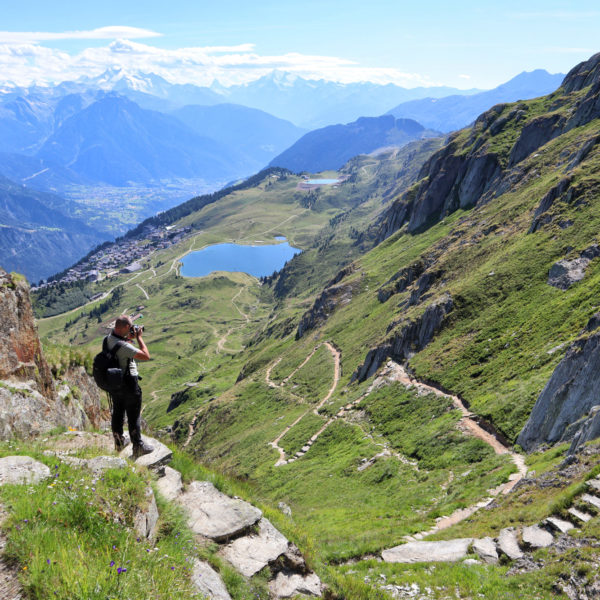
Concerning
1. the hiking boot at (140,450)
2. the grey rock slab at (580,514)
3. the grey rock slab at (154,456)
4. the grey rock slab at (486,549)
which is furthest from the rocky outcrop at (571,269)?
the hiking boot at (140,450)

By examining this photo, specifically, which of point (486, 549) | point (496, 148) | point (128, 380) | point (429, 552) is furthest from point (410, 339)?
point (496, 148)

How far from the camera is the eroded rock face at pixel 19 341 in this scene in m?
18.7

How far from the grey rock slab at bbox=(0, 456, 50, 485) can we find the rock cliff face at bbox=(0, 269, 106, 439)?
18.2ft

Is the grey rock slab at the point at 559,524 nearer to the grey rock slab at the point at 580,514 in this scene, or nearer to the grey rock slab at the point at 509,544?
the grey rock slab at the point at 580,514

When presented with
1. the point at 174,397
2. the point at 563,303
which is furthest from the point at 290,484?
the point at 174,397

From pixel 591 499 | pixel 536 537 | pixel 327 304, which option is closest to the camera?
pixel 536 537

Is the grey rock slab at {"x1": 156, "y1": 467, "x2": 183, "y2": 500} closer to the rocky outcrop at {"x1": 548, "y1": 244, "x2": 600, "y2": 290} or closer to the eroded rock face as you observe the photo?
the eroded rock face

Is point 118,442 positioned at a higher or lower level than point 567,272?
lower

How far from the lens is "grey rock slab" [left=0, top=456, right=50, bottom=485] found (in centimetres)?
849

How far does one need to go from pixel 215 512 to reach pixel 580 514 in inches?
468

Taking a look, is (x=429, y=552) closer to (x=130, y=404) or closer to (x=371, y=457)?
(x=130, y=404)

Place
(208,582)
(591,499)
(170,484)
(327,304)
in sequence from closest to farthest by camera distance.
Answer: (208,582), (170,484), (591,499), (327,304)

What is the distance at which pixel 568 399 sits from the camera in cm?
2450

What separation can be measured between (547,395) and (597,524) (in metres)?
15.7
